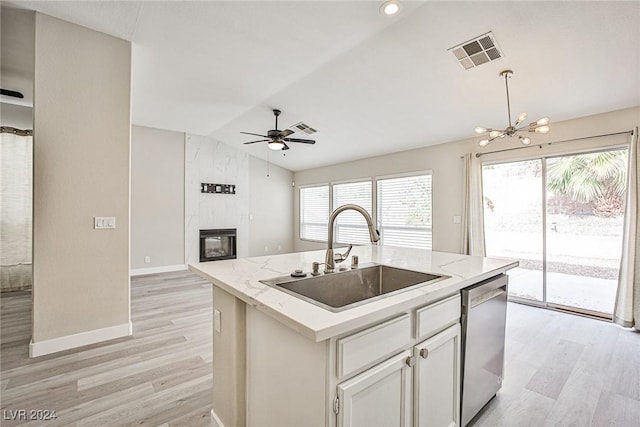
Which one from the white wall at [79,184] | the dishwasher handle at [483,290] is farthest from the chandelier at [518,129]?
the white wall at [79,184]

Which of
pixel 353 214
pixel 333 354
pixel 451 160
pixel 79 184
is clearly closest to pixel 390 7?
pixel 333 354

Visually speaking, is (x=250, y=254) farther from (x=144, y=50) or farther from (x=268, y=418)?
(x=268, y=418)

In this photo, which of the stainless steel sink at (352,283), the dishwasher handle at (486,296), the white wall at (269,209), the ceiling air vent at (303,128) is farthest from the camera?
the white wall at (269,209)

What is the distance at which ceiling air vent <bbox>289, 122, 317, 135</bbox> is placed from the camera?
208 inches

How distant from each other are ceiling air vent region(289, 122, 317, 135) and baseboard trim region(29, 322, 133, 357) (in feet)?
12.9

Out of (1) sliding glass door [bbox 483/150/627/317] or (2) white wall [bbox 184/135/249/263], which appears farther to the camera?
(2) white wall [bbox 184/135/249/263]

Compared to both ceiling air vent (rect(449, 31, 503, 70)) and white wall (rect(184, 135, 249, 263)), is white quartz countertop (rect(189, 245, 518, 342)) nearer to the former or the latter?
ceiling air vent (rect(449, 31, 503, 70))

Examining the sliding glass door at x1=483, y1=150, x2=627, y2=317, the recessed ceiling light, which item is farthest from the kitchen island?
the sliding glass door at x1=483, y1=150, x2=627, y2=317

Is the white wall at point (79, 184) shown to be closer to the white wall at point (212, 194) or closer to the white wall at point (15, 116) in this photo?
the white wall at point (15, 116)

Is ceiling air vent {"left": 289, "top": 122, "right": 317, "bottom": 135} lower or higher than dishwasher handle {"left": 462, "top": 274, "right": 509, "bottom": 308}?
higher

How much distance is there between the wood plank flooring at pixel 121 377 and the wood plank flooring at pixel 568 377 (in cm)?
199

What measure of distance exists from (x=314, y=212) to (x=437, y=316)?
21.8 feet

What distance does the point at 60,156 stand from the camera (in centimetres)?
267

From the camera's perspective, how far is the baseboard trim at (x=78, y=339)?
2.56 meters
